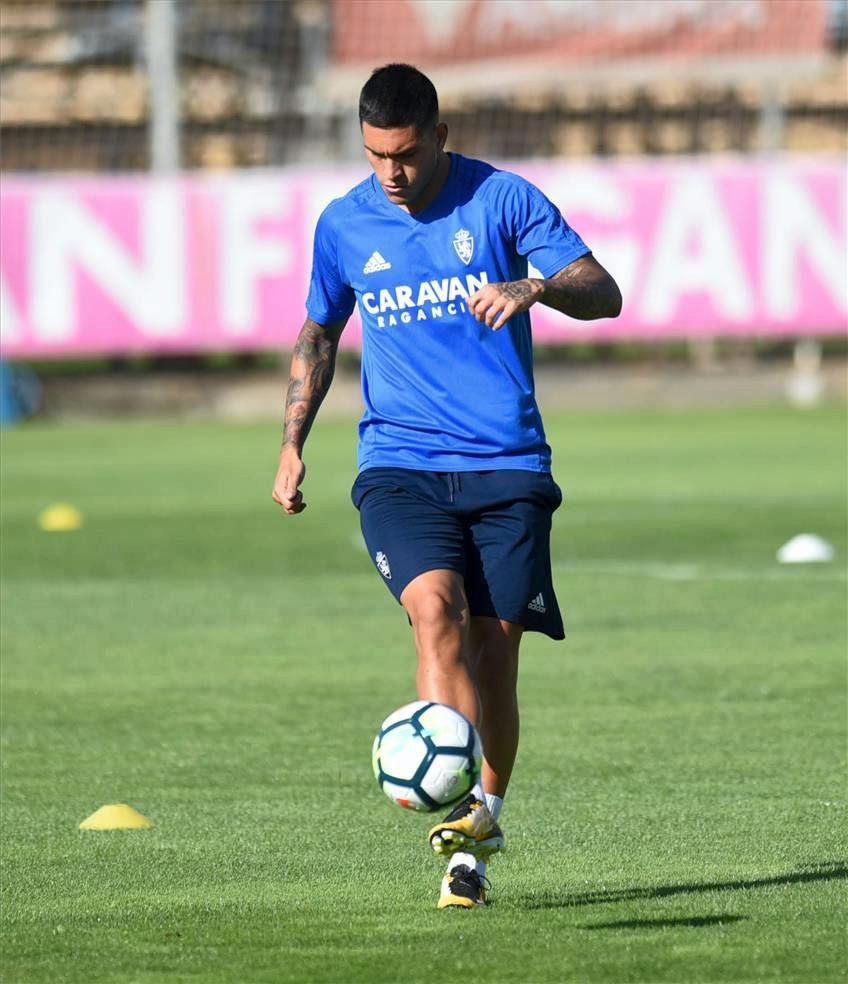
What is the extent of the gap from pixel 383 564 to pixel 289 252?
20822 mm

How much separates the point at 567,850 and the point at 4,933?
1.78m

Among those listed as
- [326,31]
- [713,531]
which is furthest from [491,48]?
[713,531]

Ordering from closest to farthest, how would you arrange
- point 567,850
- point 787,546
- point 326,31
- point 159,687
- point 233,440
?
1. point 567,850
2. point 159,687
3. point 787,546
4. point 233,440
5. point 326,31

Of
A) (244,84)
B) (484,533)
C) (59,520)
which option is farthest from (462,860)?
(244,84)

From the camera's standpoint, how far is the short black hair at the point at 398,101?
18.6 feet

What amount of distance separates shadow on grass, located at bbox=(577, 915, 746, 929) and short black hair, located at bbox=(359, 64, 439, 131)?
206 cm

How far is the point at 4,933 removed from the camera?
5.50m

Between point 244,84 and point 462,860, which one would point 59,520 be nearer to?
point 462,860

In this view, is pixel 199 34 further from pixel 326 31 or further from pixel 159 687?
pixel 159 687

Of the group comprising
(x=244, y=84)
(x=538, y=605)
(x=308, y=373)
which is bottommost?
(x=244, y=84)

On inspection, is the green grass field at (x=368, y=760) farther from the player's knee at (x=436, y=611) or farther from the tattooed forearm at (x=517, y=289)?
the tattooed forearm at (x=517, y=289)

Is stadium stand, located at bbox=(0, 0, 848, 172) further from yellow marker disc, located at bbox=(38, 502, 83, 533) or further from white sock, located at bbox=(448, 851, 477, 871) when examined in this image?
white sock, located at bbox=(448, 851, 477, 871)

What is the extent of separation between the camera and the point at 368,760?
808cm

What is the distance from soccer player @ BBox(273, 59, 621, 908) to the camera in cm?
579
